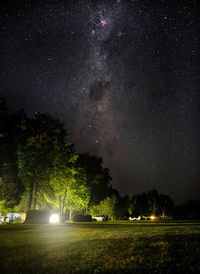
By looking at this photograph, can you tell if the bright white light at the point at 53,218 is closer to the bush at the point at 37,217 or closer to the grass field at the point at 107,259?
the bush at the point at 37,217

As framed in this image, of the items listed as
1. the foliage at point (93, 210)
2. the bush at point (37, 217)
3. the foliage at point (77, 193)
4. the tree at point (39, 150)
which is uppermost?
the tree at point (39, 150)

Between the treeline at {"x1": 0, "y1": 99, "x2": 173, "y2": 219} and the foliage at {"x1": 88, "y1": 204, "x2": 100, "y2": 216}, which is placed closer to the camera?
the treeline at {"x1": 0, "y1": 99, "x2": 173, "y2": 219}

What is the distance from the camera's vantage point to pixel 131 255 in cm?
669

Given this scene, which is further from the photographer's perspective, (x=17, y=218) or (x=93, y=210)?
(x=93, y=210)

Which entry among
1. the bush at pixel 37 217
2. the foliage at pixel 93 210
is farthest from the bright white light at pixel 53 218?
the foliage at pixel 93 210

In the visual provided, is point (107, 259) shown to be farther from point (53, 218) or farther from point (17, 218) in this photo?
point (17, 218)

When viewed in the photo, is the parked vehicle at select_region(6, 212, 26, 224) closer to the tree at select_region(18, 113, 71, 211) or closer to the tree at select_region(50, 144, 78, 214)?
the tree at select_region(18, 113, 71, 211)

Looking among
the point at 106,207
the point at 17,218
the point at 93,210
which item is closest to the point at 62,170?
the point at 17,218

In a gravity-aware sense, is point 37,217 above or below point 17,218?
above

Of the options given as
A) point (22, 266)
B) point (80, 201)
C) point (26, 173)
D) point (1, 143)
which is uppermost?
point (1, 143)

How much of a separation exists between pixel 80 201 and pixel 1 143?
22272 mm

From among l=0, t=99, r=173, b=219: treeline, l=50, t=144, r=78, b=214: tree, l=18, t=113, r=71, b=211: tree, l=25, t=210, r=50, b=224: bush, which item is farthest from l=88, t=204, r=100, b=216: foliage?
l=25, t=210, r=50, b=224: bush

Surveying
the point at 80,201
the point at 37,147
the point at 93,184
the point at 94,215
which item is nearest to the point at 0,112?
the point at 37,147

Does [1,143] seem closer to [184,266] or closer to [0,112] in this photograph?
[0,112]
